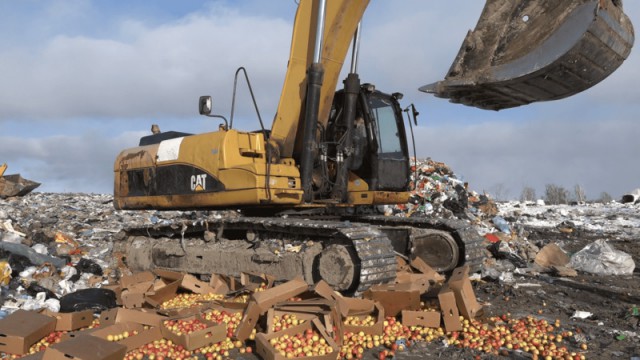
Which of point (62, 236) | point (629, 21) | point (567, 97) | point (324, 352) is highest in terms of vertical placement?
point (629, 21)

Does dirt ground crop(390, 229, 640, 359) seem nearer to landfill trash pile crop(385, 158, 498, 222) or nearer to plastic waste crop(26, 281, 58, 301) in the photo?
plastic waste crop(26, 281, 58, 301)

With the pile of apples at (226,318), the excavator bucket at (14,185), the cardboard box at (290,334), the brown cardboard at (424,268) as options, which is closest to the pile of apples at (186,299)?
the pile of apples at (226,318)

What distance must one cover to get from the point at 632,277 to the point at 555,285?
166 cm

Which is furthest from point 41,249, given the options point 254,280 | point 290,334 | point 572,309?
point 572,309

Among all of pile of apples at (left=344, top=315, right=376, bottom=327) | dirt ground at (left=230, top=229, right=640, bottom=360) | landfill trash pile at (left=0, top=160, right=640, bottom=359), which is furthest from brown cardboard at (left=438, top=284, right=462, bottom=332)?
pile of apples at (left=344, top=315, right=376, bottom=327)

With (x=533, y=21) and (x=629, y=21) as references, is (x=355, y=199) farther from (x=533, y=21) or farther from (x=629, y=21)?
(x=629, y=21)

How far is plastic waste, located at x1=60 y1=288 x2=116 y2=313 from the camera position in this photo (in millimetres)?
5637

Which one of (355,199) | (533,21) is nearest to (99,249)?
(355,199)

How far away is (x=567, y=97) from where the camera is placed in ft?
15.9

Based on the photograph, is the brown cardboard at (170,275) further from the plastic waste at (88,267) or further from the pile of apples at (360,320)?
the pile of apples at (360,320)

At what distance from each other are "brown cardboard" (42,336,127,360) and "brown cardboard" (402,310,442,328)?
2.32m

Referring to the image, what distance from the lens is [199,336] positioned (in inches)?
177

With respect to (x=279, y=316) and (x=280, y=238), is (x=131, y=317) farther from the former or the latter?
(x=280, y=238)

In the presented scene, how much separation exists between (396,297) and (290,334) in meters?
1.11
